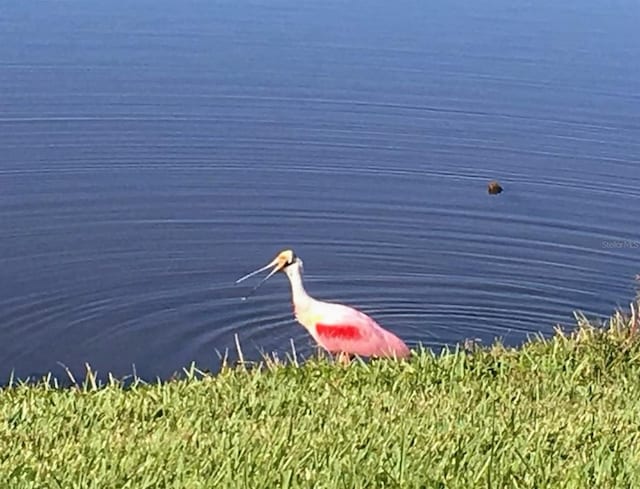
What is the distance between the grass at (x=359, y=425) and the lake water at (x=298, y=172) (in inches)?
159

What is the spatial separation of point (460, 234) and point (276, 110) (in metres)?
4.16

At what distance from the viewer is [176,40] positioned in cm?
2034

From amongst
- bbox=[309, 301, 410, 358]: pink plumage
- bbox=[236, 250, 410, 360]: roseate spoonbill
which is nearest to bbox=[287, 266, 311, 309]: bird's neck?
bbox=[236, 250, 410, 360]: roseate spoonbill

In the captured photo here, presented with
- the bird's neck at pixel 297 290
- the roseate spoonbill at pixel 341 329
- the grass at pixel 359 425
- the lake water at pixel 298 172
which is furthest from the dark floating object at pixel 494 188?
the grass at pixel 359 425

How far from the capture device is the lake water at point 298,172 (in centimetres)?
1234

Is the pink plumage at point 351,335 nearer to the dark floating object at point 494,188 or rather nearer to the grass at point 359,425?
the grass at point 359,425

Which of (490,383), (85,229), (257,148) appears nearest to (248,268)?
(85,229)

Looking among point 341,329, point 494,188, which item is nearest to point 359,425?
point 341,329

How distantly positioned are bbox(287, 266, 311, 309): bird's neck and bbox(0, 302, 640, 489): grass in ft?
8.33

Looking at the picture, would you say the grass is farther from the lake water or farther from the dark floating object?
the dark floating object

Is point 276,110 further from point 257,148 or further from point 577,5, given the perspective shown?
point 577,5

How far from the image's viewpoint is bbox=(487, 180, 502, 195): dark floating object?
15398 mm

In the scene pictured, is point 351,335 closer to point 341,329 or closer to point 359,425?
point 341,329

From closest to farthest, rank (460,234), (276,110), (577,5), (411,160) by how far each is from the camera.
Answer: (460,234), (411,160), (276,110), (577,5)
